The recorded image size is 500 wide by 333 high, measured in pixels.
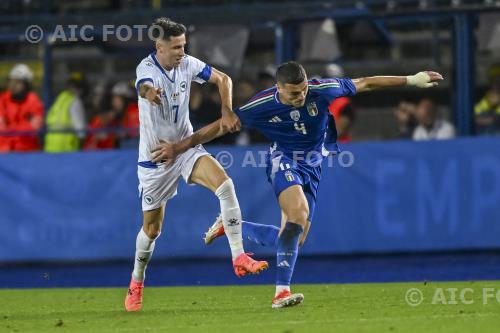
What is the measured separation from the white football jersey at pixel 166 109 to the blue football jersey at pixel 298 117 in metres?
0.49

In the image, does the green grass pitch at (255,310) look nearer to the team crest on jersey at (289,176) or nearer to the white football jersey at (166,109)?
the team crest on jersey at (289,176)

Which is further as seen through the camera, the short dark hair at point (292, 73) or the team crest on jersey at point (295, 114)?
the team crest on jersey at point (295, 114)

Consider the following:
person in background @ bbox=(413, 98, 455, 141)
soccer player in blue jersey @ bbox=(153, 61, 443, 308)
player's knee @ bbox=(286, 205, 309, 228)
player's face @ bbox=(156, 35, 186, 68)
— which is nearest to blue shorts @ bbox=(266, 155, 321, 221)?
soccer player in blue jersey @ bbox=(153, 61, 443, 308)

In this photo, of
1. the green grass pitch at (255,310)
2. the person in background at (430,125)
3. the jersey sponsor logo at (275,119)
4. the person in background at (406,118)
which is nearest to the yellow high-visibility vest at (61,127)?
the green grass pitch at (255,310)

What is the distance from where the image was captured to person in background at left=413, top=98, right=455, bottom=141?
50.4 ft

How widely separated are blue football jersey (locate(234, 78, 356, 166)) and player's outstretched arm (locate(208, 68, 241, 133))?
19cm

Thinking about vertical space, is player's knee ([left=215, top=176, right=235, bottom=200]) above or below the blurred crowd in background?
below

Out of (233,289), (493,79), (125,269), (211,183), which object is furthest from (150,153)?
(493,79)

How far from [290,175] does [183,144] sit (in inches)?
36.7

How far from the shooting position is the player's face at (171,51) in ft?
32.1

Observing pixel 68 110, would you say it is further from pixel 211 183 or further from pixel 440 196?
pixel 211 183

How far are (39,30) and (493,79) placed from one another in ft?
20.9

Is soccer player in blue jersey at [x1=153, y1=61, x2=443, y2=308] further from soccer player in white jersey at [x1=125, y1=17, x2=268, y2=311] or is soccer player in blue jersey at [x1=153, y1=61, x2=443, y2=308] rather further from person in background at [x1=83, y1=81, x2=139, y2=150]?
person in background at [x1=83, y1=81, x2=139, y2=150]

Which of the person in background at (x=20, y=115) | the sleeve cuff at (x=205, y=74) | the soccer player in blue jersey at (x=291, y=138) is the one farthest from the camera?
the person in background at (x=20, y=115)
